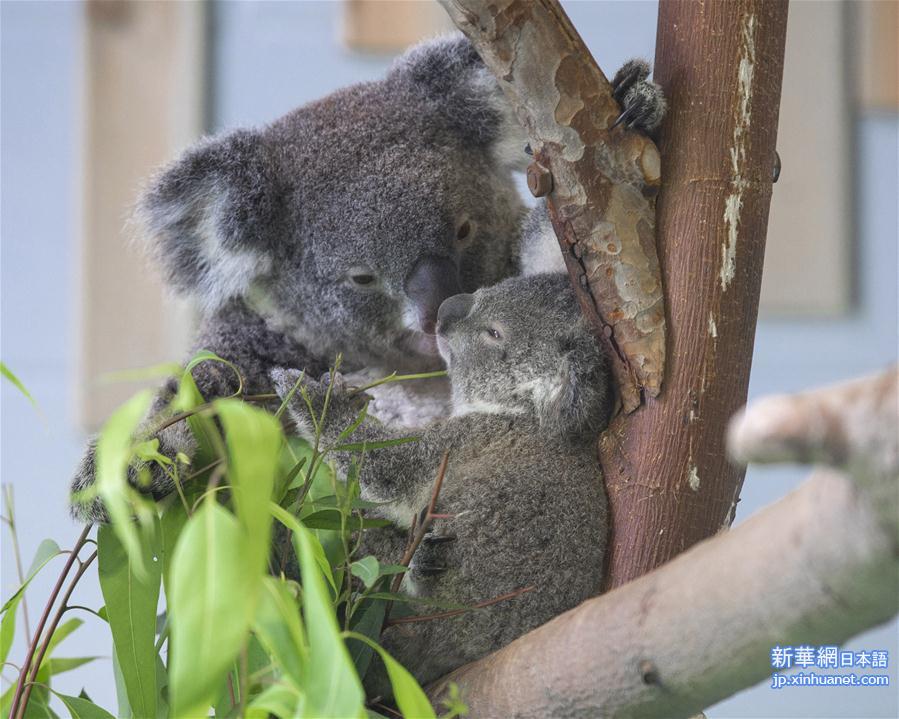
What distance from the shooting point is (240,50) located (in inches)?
143

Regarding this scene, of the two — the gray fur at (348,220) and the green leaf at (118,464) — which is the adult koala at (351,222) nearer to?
the gray fur at (348,220)

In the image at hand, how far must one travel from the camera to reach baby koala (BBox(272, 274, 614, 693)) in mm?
1244

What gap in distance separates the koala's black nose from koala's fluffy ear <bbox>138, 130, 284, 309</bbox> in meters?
0.37

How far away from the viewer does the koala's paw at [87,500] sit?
130 cm

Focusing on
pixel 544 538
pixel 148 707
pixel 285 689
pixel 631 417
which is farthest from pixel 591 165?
pixel 148 707

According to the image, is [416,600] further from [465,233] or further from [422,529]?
[465,233]

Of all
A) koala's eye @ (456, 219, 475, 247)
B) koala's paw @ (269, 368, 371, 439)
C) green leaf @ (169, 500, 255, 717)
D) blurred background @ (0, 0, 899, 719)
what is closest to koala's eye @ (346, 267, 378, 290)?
koala's eye @ (456, 219, 475, 247)

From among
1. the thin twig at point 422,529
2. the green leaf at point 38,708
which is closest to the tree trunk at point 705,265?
the thin twig at point 422,529

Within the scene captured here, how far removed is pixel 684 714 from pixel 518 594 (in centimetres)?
36

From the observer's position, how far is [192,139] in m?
3.39

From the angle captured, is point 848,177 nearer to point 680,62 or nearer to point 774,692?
point 774,692

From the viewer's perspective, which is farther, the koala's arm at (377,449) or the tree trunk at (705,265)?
the koala's arm at (377,449)

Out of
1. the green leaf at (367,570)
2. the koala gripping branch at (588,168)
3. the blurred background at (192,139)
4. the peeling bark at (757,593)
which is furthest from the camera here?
the blurred background at (192,139)

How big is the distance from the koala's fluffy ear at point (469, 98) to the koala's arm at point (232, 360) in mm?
506
